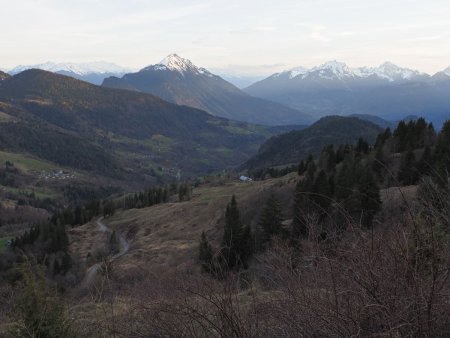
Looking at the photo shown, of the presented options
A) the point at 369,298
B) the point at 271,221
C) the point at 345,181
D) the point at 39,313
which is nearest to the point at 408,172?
the point at 345,181

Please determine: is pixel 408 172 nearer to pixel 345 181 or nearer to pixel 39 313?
pixel 345 181

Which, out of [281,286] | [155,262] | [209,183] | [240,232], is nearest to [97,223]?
[209,183]

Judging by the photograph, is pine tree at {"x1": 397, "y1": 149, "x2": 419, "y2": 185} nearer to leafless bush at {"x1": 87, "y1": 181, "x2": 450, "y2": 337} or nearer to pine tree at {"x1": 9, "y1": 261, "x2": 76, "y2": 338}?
pine tree at {"x1": 9, "y1": 261, "x2": 76, "y2": 338}

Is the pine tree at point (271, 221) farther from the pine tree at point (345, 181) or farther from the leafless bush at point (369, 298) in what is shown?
the leafless bush at point (369, 298)

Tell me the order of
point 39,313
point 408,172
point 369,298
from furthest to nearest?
point 408,172, point 39,313, point 369,298

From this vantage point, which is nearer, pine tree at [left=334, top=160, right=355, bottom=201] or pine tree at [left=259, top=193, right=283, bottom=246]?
pine tree at [left=334, top=160, right=355, bottom=201]

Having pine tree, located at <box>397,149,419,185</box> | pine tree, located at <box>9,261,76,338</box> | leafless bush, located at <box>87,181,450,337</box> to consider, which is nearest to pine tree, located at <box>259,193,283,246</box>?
pine tree, located at <box>397,149,419,185</box>

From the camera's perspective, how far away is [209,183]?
14450cm

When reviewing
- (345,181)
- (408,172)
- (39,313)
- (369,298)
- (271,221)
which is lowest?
(271,221)

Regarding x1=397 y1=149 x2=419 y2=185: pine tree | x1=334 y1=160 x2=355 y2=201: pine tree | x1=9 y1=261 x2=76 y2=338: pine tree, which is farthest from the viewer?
x1=397 y1=149 x2=419 y2=185: pine tree

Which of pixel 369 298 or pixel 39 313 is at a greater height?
pixel 369 298

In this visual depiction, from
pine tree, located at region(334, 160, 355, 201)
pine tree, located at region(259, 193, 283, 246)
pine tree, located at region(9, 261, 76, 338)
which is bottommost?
pine tree, located at region(259, 193, 283, 246)

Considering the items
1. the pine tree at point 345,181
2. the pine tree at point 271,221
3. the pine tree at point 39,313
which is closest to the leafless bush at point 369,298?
the pine tree at point 39,313

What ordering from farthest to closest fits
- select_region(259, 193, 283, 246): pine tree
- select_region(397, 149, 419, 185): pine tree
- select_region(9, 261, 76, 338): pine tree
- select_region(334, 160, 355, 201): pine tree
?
select_region(397, 149, 419, 185): pine tree
select_region(259, 193, 283, 246): pine tree
select_region(334, 160, 355, 201): pine tree
select_region(9, 261, 76, 338): pine tree
